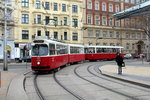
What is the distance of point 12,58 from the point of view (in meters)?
43.5

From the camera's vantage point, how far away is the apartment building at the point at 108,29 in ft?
180

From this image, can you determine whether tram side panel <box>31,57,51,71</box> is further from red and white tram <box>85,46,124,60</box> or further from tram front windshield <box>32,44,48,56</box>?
red and white tram <box>85,46,124,60</box>

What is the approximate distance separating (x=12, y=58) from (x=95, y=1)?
27585 millimetres

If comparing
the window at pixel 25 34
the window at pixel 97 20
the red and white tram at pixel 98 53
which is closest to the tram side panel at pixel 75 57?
the red and white tram at pixel 98 53

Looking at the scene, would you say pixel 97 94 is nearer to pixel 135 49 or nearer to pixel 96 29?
pixel 96 29

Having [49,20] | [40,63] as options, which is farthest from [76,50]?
[49,20]

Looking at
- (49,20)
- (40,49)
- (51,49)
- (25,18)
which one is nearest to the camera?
(40,49)

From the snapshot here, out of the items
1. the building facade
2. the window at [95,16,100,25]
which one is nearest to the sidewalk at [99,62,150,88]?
the building facade

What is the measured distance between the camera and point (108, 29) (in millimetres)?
57844

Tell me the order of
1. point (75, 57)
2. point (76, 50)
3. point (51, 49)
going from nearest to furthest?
point (51, 49), point (75, 57), point (76, 50)

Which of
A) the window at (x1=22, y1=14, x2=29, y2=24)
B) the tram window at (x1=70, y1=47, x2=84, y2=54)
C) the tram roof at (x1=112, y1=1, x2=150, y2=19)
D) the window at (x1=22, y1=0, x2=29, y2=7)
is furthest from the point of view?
the window at (x1=22, y1=0, x2=29, y2=7)

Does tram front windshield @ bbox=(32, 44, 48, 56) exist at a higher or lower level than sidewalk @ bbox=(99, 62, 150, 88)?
higher

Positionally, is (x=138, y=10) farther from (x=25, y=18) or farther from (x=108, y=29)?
(x=108, y=29)

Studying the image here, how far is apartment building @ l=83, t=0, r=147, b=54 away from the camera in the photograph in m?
54.9
